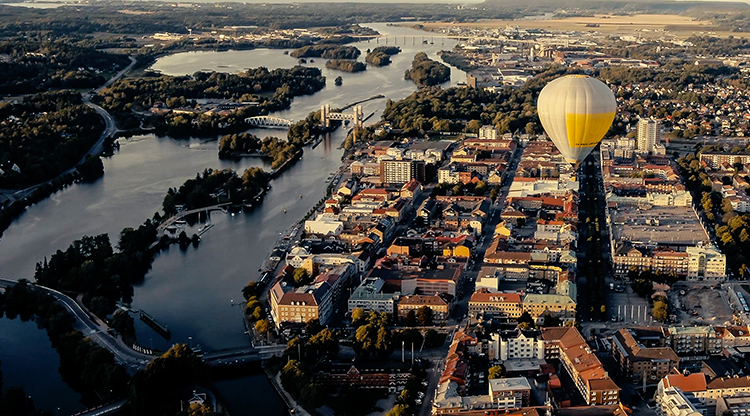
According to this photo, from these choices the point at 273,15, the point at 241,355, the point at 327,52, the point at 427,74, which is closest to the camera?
the point at 241,355

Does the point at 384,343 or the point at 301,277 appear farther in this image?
the point at 301,277

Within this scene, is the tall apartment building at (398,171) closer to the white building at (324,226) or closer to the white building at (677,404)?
the white building at (324,226)

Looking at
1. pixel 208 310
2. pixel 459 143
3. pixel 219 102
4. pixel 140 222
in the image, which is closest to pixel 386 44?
pixel 219 102

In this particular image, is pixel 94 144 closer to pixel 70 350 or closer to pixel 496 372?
pixel 70 350

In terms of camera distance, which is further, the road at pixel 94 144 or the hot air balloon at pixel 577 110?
the road at pixel 94 144

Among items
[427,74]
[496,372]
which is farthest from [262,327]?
[427,74]

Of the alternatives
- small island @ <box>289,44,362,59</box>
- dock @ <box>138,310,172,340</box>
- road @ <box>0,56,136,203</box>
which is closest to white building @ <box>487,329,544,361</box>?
dock @ <box>138,310,172,340</box>

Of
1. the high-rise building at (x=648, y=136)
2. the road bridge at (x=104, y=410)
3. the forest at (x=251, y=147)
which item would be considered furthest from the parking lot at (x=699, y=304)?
the forest at (x=251, y=147)
